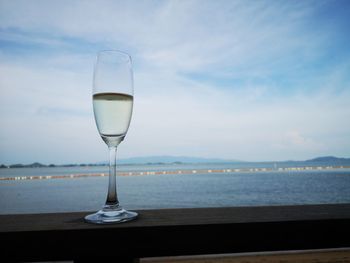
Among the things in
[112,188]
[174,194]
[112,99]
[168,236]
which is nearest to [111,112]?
[112,99]

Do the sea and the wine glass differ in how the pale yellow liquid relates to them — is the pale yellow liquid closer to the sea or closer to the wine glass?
the wine glass

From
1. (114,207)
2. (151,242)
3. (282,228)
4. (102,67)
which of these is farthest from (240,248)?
(102,67)

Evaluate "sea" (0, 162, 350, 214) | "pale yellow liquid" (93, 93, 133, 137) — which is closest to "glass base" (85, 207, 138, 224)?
"pale yellow liquid" (93, 93, 133, 137)

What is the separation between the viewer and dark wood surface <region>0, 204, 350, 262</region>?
0.79 metres

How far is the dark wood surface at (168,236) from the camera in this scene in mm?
792

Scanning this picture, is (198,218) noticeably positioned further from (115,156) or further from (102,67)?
(102,67)

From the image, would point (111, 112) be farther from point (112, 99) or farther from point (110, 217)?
point (110, 217)

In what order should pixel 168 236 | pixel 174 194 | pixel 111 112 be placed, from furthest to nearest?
pixel 174 194, pixel 111 112, pixel 168 236

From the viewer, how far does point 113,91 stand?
99cm

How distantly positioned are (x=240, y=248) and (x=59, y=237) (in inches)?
22.4

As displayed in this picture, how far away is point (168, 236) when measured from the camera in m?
0.83

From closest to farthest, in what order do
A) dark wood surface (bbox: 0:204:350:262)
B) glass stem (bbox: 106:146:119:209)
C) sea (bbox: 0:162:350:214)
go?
dark wood surface (bbox: 0:204:350:262)
glass stem (bbox: 106:146:119:209)
sea (bbox: 0:162:350:214)

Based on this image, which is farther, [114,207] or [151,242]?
[114,207]

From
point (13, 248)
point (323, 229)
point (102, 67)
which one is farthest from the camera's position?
point (102, 67)
